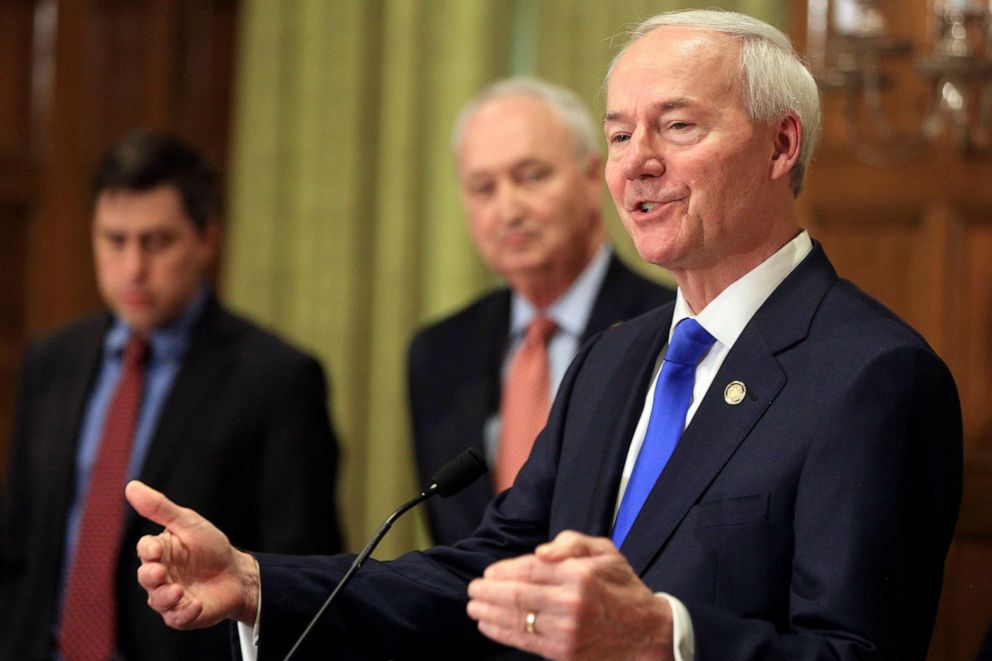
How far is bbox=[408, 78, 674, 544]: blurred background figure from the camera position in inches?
138

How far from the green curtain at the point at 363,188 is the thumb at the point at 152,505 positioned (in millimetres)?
2856

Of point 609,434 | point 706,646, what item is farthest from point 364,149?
point 706,646

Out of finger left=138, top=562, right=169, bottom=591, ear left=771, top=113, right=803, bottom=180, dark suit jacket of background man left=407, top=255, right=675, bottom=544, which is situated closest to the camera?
finger left=138, top=562, right=169, bottom=591

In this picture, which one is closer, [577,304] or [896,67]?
[577,304]

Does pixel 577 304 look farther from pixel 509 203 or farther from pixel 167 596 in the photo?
pixel 167 596

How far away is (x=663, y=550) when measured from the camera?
1.92m

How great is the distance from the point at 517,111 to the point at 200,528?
6.90 ft

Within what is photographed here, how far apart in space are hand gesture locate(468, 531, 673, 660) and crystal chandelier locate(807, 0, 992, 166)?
2.53m

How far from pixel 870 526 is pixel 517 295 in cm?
204

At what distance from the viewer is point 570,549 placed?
160 centimetres

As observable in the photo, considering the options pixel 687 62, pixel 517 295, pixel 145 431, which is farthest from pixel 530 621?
pixel 145 431

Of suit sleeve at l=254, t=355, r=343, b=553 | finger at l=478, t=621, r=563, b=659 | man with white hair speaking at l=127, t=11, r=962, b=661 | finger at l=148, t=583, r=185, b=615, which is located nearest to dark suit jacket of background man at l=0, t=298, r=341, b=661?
suit sleeve at l=254, t=355, r=343, b=553

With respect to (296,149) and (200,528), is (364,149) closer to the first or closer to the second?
(296,149)

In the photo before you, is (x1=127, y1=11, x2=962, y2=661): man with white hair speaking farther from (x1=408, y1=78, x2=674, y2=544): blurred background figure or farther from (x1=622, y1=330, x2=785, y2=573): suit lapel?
(x1=408, y1=78, x2=674, y2=544): blurred background figure
